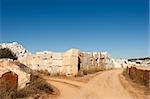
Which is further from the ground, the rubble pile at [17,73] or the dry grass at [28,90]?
the rubble pile at [17,73]

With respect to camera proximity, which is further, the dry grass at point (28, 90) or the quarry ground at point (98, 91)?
the quarry ground at point (98, 91)

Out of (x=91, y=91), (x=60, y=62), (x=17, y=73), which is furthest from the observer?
(x=60, y=62)

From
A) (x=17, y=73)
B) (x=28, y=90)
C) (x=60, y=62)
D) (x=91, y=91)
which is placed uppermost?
(x=60, y=62)

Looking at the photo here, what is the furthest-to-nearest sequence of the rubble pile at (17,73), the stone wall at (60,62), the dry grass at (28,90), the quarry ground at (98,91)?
the stone wall at (60,62) < the quarry ground at (98,91) < the rubble pile at (17,73) < the dry grass at (28,90)

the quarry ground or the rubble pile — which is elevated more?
the rubble pile

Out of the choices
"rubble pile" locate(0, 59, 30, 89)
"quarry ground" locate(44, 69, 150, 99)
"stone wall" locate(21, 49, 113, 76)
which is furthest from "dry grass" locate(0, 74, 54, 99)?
"stone wall" locate(21, 49, 113, 76)

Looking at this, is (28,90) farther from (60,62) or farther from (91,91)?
(60,62)

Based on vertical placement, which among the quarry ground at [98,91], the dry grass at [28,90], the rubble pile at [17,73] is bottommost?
the quarry ground at [98,91]

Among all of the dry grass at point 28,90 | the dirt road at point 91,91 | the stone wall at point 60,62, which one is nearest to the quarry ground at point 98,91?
the dirt road at point 91,91

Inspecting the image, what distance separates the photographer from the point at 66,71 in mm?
30625

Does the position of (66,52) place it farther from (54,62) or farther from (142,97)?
(142,97)

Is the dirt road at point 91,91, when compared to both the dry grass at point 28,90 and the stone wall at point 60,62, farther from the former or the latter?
the stone wall at point 60,62

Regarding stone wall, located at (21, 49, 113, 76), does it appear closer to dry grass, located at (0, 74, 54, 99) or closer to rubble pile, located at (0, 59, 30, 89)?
dry grass, located at (0, 74, 54, 99)

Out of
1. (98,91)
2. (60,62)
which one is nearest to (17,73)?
(98,91)
